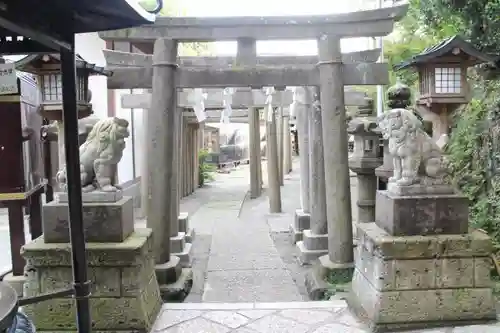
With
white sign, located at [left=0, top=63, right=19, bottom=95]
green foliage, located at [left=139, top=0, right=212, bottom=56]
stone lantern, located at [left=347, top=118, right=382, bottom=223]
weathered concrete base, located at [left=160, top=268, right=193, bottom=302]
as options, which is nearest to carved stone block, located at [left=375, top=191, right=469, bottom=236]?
weathered concrete base, located at [left=160, top=268, right=193, bottom=302]

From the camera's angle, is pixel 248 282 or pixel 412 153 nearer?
pixel 412 153

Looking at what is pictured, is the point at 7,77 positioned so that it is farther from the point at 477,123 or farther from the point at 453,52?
the point at 477,123

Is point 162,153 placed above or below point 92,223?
above

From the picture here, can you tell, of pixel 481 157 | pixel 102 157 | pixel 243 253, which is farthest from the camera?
pixel 243 253

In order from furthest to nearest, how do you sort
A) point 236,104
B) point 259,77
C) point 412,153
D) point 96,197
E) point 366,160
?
1. point 236,104
2. point 366,160
3. point 259,77
4. point 96,197
5. point 412,153

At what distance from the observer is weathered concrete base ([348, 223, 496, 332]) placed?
4113mm

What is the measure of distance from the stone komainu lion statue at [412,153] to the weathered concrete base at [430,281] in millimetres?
549

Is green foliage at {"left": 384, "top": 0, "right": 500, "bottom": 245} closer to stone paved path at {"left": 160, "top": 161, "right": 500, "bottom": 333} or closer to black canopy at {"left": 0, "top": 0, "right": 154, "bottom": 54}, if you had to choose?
stone paved path at {"left": 160, "top": 161, "right": 500, "bottom": 333}

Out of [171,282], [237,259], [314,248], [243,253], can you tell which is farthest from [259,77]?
[243,253]

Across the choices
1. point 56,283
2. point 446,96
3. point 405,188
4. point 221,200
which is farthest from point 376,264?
point 221,200

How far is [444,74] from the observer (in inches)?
222

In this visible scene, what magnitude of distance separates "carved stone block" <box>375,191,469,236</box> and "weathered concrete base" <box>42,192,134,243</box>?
250 centimetres

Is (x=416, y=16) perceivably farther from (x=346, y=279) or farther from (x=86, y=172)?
(x=86, y=172)

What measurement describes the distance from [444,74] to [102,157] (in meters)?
4.00
